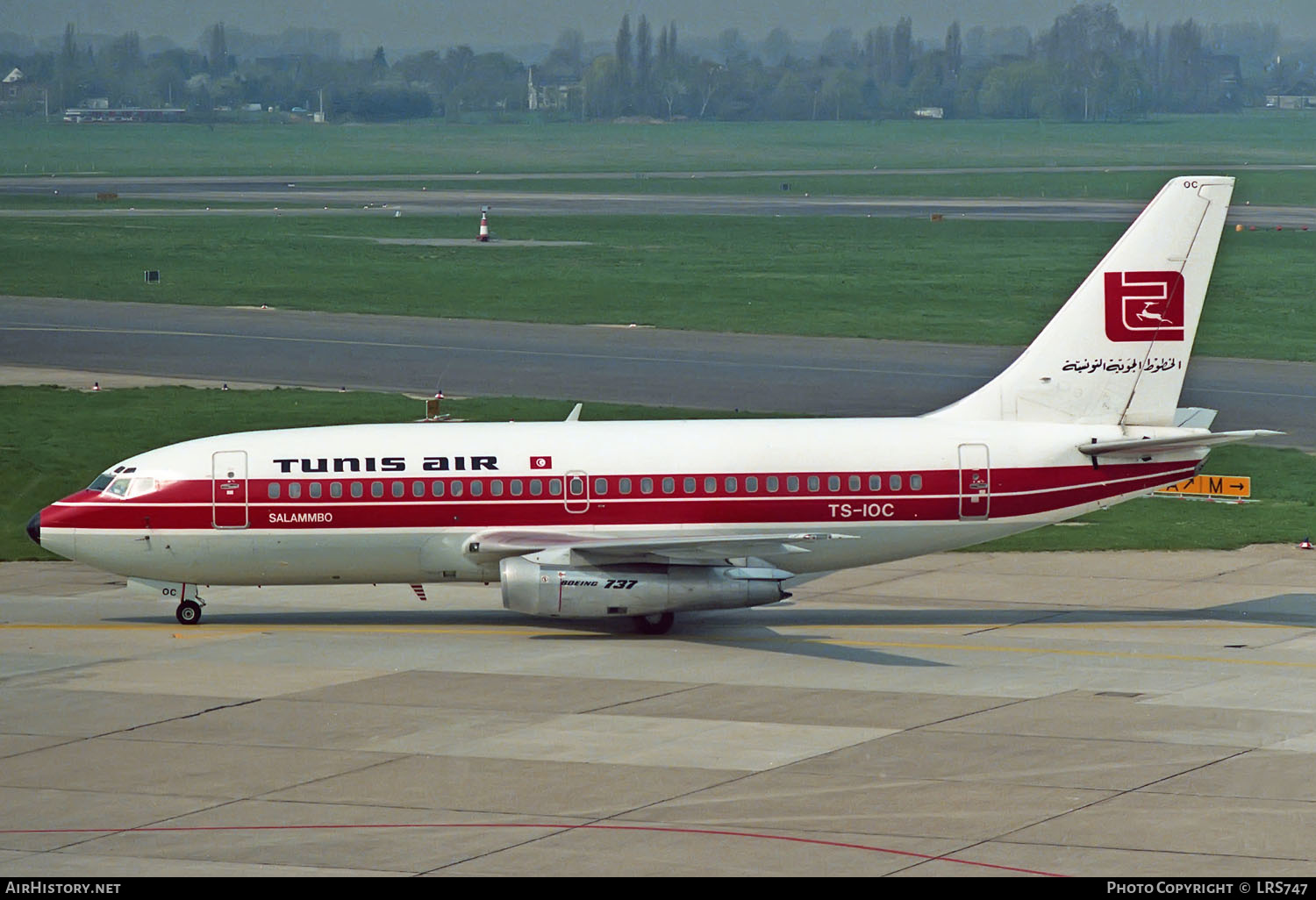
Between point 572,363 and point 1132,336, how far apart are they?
120ft

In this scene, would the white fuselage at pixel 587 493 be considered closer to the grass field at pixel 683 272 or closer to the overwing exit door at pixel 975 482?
the overwing exit door at pixel 975 482

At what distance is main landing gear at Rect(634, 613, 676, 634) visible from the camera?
37.2 metres

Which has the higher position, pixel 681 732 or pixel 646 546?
pixel 646 546

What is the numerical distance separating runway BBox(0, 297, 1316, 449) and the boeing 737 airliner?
69.6ft

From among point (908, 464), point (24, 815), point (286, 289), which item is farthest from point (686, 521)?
point (286, 289)

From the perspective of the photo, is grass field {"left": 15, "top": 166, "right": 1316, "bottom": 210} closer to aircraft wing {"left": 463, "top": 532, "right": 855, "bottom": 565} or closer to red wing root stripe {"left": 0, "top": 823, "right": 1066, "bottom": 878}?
aircraft wing {"left": 463, "top": 532, "right": 855, "bottom": 565}

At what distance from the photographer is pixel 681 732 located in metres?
29.4

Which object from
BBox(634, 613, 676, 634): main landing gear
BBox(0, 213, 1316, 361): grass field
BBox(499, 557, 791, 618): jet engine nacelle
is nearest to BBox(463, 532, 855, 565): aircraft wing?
BBox(499, 557, 791, 618): jet engine nacelle

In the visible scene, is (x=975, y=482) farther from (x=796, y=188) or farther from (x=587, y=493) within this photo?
(x=796, y=188)

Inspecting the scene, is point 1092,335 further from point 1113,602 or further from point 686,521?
point 686,521

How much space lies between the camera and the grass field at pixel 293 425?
155ft

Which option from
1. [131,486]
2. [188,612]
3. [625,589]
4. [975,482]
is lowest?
→ [188,612]

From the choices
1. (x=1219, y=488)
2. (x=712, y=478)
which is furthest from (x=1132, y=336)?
(x=1219, y=488)

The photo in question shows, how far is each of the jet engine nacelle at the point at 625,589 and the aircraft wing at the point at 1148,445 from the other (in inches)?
261
